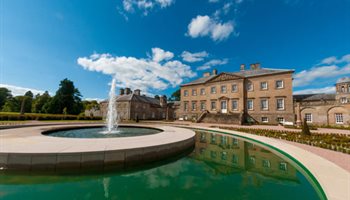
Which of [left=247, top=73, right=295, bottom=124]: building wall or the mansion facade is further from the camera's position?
the mansion facade

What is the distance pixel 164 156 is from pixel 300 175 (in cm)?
512

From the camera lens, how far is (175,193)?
3.93m

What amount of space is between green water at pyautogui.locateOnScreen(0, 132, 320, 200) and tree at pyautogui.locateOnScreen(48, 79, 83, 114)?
5539 cm

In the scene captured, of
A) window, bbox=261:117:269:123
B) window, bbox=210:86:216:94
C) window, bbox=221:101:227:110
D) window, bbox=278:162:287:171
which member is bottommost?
window, bbox=278:162:287:171

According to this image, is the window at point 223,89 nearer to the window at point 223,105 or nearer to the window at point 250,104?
the window at point 223,105

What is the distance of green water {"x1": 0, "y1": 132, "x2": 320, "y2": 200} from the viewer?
12.5ft

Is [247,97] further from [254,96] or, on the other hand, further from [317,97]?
[317,97]

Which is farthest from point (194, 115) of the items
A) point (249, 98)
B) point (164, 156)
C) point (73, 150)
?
point (73, 150)

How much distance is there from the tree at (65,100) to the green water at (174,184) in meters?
55.4

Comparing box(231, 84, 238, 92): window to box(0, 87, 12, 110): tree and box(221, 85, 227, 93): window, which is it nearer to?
box(221, 85, 227, 93): window

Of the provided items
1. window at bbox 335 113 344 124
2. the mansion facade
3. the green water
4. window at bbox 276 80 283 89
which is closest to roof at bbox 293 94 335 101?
window at bbox 335 113 344 124

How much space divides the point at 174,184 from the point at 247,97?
2897cm

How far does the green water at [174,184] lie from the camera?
3.80 metres

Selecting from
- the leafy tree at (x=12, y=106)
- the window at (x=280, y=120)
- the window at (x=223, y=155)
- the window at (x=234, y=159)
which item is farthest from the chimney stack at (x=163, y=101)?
the leafy tree at (x=12, y=106)
